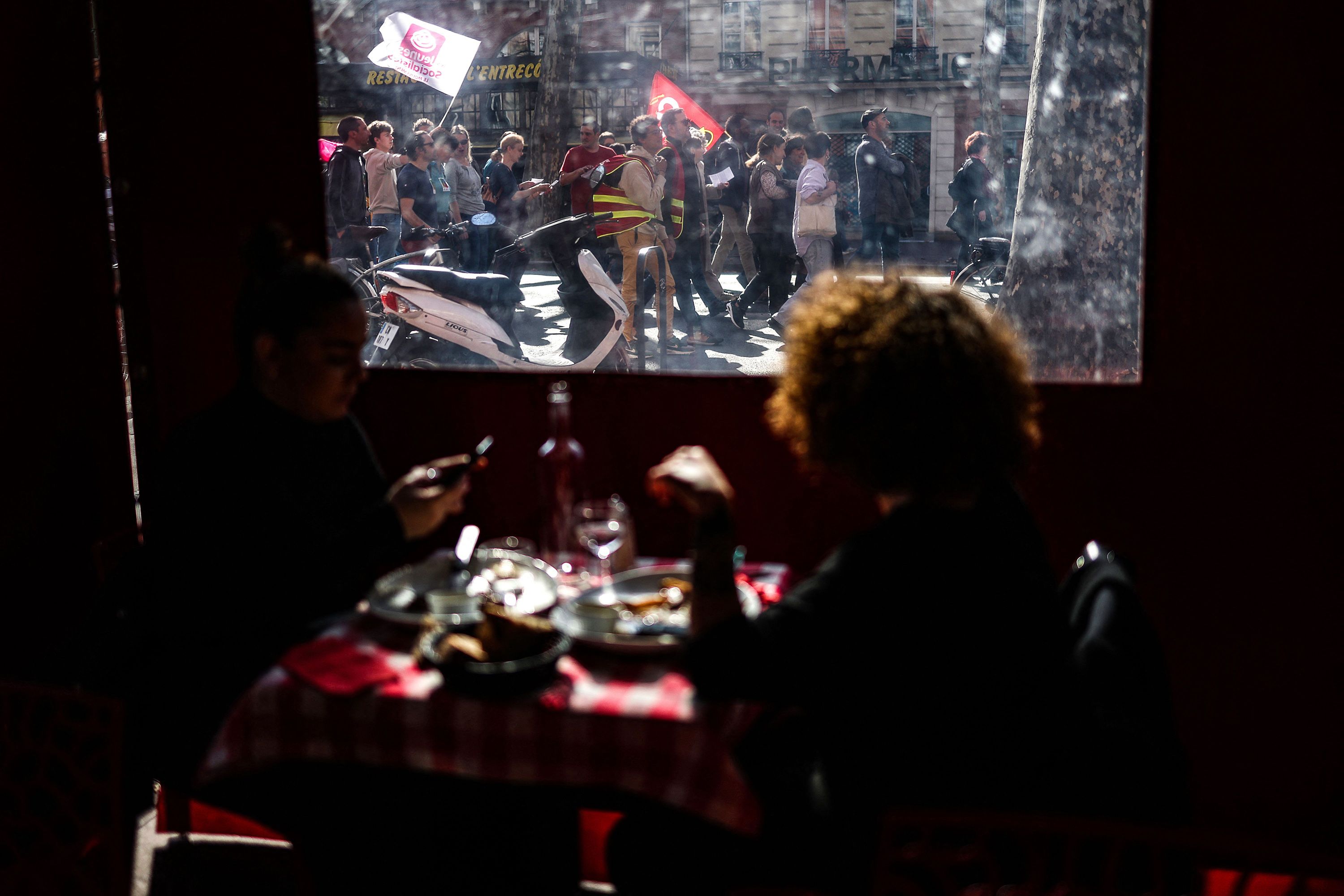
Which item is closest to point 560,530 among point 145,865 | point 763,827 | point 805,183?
point 763,827

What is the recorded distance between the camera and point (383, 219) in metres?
2.93

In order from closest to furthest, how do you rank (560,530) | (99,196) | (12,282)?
1. (560,530)
2. (12,282)
3. (99,196)

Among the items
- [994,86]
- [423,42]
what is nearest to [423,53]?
[423,42]

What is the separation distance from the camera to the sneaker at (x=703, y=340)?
2824 mm

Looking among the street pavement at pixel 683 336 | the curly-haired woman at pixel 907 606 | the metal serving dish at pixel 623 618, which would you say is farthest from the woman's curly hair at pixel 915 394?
the street pavement at pixel 683 336

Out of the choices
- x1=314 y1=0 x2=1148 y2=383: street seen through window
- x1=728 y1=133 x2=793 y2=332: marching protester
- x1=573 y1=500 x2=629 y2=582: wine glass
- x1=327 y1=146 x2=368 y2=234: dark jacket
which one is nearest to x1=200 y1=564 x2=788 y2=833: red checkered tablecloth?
x1=573 y1=500 x2=629 y2=582: wine glass

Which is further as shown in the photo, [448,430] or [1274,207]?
[448,430]

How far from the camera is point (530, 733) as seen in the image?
1537mm

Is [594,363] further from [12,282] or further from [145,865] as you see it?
[145,865]

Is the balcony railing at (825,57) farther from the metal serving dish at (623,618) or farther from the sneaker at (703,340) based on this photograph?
the metal serving dish at (623,618)

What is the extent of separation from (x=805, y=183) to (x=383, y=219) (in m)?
1.13

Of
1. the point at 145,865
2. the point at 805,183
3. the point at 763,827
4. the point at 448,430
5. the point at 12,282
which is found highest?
the point at 805,183

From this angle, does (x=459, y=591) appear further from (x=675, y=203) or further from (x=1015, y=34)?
(x=1015, y=34)

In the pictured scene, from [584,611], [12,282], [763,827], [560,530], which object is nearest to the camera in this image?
[763,827]
